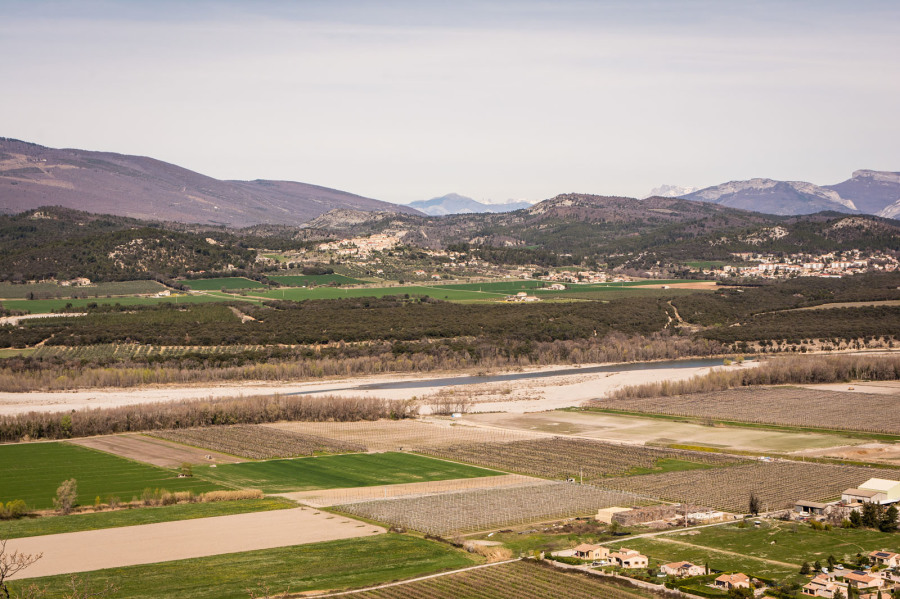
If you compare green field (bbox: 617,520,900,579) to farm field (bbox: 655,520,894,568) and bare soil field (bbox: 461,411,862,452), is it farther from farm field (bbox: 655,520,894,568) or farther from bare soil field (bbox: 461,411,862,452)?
bare soil field (bbox: 461,411,862,452)

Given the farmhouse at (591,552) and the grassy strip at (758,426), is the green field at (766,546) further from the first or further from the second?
the grassy strip at (758,426)

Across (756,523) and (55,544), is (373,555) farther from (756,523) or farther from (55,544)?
(756,523)

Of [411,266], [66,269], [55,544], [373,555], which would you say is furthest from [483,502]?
[411,266]

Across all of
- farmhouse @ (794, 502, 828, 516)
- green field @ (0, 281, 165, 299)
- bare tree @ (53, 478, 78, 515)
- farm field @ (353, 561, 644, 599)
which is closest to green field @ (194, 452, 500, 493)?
bare tree @ (53, 478, 78, 515)

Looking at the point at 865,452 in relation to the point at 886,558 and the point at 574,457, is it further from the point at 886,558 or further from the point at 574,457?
the point at 886,558

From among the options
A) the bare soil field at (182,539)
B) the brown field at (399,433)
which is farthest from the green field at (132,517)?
the brown field at (399,433)
